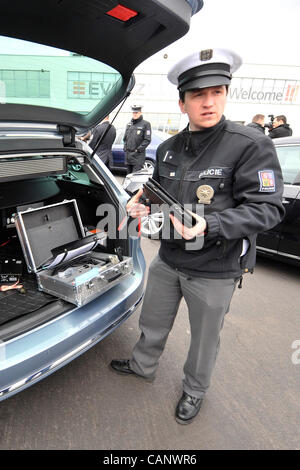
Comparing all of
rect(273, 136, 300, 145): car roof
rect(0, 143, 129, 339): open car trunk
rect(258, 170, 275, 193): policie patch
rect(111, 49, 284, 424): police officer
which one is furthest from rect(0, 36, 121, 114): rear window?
rect(273, 136, 300, 145): car roof

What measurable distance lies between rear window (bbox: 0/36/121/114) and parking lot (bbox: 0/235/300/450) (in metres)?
1.75

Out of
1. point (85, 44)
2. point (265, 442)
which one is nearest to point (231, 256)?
point (265, 442)

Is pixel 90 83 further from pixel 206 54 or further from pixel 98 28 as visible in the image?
pixel 206 54

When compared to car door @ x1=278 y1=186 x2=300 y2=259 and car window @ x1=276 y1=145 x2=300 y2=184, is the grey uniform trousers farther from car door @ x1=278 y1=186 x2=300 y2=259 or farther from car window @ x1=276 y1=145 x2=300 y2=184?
car window @ x1=276 y1=145 x2=300 y2=184

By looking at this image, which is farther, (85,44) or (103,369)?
(103,369)

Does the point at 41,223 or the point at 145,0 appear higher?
the point at 145,0

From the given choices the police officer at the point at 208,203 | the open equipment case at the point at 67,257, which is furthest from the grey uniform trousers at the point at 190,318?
the open equipment case at the point at 67,257

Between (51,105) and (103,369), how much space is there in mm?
1784

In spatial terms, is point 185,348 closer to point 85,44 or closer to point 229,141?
point 229,141

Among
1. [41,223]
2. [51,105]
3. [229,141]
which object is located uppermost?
[51,105]

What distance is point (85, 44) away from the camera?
156cm

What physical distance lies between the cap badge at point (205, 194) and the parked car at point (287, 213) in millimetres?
1670

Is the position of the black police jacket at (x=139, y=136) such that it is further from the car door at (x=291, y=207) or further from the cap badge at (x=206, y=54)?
the cap badge at (x=206, y=54)

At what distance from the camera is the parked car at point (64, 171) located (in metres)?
1.28
